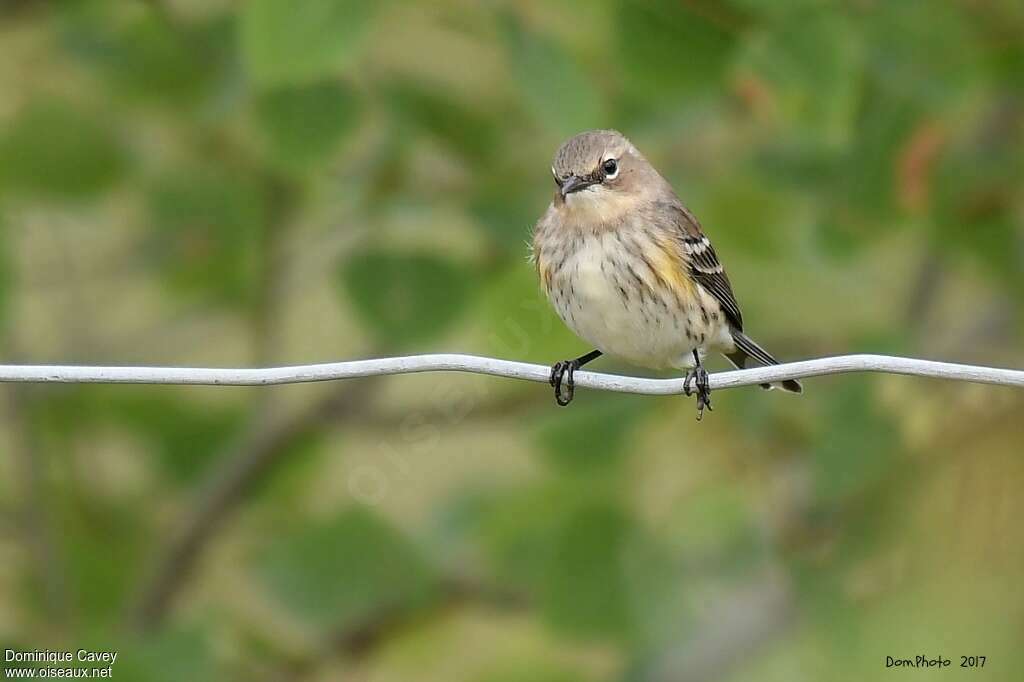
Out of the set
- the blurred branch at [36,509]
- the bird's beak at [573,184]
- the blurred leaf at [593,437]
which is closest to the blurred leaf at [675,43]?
the bird's beak at [573,184]

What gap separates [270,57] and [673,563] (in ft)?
9.28

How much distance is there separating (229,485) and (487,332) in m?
1.98

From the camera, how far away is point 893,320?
6211mm

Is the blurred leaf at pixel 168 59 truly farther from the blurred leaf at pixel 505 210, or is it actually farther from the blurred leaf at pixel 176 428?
the blurred leaf at pixel 176 428

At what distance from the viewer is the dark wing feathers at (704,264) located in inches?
186

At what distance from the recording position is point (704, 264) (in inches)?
188

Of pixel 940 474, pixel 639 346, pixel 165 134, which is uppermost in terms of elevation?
pixel 165 134

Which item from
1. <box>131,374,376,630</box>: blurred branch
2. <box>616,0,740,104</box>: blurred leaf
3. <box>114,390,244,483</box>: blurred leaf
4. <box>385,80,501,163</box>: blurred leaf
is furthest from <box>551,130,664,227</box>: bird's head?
<box>114,390,244,483</box>: blurred leaf

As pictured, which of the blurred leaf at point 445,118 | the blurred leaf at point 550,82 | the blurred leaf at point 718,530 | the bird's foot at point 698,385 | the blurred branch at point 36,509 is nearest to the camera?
the bird's foot at point 698,385

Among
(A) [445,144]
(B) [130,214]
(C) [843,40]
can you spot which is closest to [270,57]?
(A) [445,144]

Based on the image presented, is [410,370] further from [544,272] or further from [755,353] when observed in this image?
[755,353]

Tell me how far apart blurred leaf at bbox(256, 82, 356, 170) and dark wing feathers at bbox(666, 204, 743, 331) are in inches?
44.7

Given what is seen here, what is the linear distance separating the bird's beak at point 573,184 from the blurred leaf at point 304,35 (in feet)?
2.69

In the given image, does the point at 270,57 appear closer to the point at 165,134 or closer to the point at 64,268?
the point at 165,134
